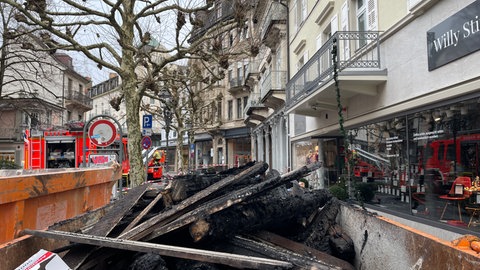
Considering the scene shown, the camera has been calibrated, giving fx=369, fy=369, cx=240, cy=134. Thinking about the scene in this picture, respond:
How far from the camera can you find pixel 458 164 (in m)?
6.36

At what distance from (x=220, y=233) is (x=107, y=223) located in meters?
1.08

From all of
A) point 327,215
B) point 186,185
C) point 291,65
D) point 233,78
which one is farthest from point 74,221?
point 233,78

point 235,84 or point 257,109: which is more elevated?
point 235,84

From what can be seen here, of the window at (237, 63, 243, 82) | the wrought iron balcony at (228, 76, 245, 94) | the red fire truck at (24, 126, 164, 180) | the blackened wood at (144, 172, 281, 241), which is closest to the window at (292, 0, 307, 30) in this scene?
the red fire truck at (24, 126, 164, 180)

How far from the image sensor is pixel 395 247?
8.38 feet

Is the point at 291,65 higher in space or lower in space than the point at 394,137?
higher

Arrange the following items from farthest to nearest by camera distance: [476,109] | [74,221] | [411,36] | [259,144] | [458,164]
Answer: [259,144]
[411,36]
[458,164]
[476,109]
[74,221]

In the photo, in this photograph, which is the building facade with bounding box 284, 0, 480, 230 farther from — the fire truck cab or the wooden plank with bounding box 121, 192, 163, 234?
the fire truck cab

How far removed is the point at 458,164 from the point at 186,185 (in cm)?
486

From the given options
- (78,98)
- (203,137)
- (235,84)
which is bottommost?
(203,137)

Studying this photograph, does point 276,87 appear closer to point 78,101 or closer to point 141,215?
point 141,215

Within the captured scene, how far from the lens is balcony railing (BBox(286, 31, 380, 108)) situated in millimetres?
8922

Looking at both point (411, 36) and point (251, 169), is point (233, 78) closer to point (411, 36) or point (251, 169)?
point (411, 36)

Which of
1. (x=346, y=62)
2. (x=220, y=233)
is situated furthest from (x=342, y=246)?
(x=346, y=62)
